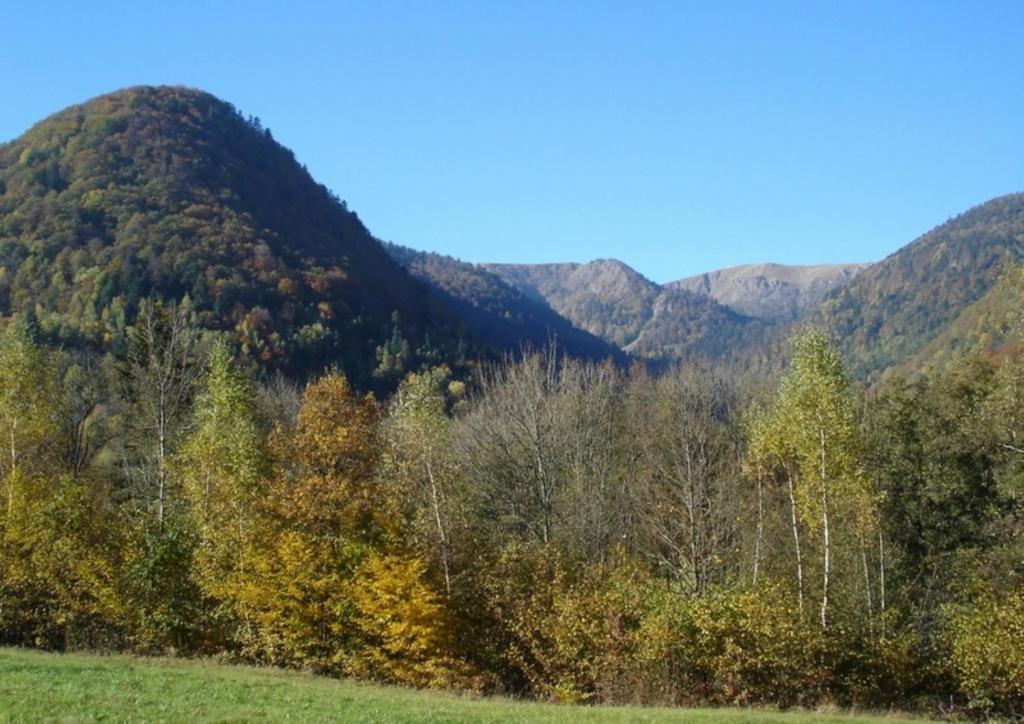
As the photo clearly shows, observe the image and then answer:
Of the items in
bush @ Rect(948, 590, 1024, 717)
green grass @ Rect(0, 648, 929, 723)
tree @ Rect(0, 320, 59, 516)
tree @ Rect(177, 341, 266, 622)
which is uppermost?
tree @ Rect(0, 320, 59, 516)

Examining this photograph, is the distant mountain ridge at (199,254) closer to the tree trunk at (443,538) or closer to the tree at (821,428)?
the tree at (821,428)

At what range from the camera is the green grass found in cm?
1655

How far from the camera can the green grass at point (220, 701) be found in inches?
651

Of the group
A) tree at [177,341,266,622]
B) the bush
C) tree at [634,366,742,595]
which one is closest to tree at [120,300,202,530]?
tree at [177,341,266,622]

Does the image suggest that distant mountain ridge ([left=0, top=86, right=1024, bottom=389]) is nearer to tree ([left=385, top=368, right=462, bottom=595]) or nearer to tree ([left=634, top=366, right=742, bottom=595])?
tree ([left=634, top=366, right=742, bottom=595])

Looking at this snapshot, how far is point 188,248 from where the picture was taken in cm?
12825

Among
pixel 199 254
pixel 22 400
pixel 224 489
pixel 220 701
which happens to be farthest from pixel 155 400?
pixel 199 254

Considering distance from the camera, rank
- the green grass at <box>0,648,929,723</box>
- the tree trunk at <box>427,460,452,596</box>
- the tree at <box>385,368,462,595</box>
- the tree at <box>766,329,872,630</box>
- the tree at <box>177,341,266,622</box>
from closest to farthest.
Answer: the green grass at <box>0,648,929,723</box>
the tree at <box>177,341,266,622</box>
the tree trunk at <box>427,460,452,596</box>
the tree at <box>385,368,462,595</box>
the tree at <box>766,329,872,630</box>

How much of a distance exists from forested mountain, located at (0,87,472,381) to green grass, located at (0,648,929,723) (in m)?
79.9

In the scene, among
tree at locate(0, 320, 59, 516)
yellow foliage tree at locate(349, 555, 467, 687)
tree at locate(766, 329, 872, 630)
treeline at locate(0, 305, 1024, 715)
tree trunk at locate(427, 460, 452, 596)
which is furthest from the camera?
tree at locate(0, 320, 59, 516)

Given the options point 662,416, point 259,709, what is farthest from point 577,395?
point 259,709

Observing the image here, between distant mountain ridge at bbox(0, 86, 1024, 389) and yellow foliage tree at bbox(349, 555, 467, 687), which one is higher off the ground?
distant mountain ridge at bbox(0, 86, 1024, 389)

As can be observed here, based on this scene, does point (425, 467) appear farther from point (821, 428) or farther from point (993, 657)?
point (993, 657)

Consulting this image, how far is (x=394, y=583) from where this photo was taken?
30.2 m
